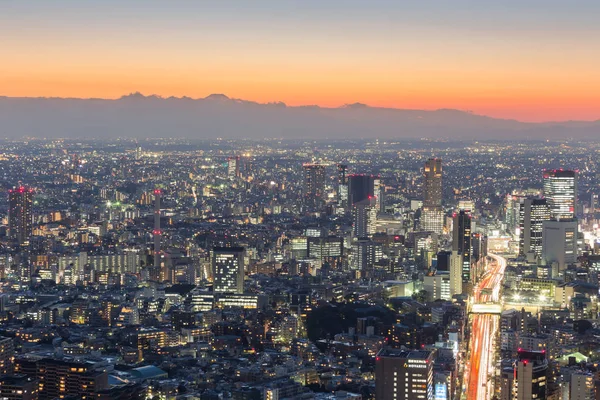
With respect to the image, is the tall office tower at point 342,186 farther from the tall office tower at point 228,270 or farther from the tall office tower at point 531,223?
the tall office tower at point 228,270

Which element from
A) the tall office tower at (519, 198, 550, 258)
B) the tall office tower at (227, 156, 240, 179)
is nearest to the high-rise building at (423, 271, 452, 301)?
the tall office tower at (519, 198, 550, 258)

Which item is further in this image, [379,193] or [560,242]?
[379,193]

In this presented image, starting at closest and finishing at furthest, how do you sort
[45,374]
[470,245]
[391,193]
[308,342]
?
[45,374] → [308,342] → [470,245] → [391,193]

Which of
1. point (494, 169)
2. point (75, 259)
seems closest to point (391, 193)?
point (494, 169)

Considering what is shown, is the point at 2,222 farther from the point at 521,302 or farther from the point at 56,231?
the point at 521,302

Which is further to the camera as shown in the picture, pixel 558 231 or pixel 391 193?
pixel 391 193

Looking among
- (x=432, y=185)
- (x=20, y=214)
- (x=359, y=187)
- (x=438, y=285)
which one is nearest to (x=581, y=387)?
(x=438, y=285)

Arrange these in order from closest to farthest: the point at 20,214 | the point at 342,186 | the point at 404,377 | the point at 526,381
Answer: the point at 404,377 → the point at 526,381 → the point at 20,214 → the point at 342,186

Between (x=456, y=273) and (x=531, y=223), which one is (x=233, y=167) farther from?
(x=456, y=273)
